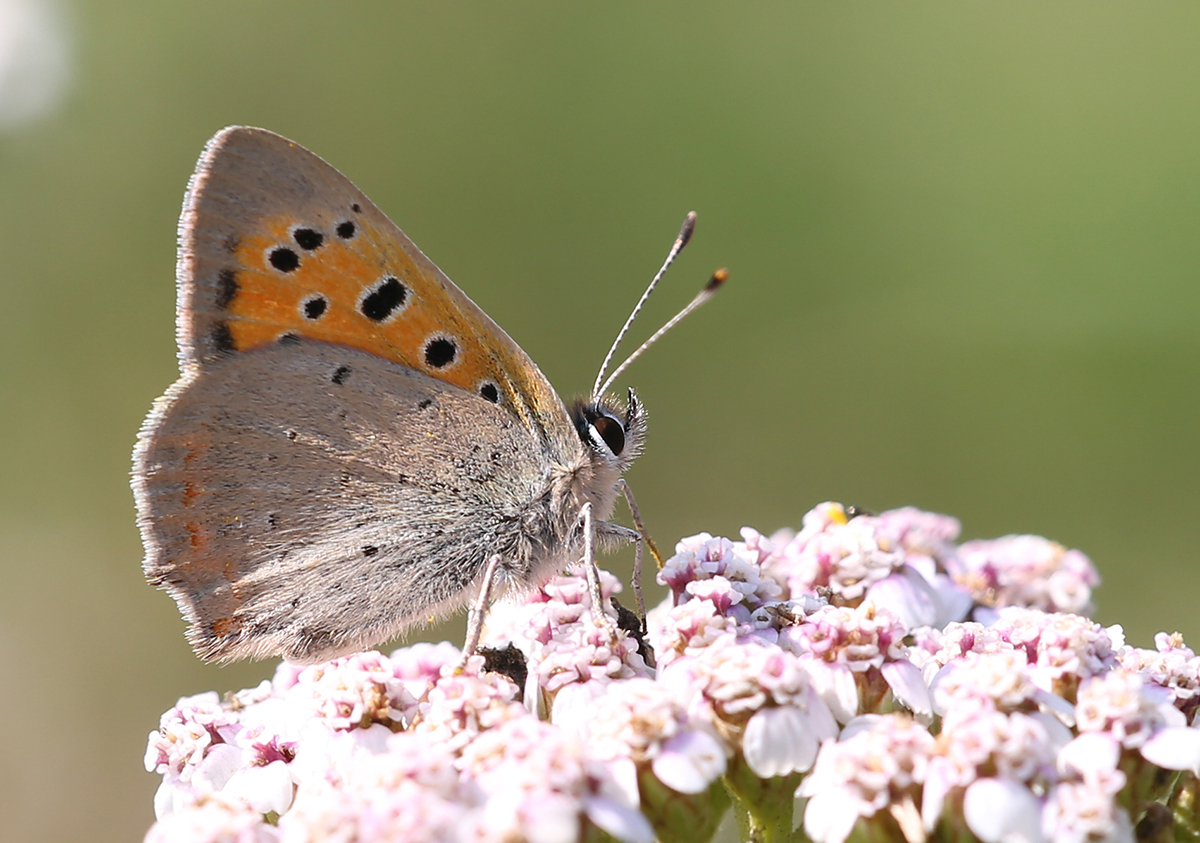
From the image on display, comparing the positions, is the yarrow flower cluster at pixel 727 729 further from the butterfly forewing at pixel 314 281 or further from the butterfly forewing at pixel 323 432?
the butterfly forewing at pixel 314 281

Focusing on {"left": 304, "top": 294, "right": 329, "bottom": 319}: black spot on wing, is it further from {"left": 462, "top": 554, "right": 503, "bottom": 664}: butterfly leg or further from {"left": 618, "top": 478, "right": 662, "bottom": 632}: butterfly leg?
{"left": 618, "top": 478, "right": 662, "bottom": 632}: butterfly leg

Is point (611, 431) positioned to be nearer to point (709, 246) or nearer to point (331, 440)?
point (331, 440)

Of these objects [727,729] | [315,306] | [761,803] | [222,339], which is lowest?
[761,803]

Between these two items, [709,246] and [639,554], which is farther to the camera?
[709,246]

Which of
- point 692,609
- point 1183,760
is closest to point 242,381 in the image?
point 692,609

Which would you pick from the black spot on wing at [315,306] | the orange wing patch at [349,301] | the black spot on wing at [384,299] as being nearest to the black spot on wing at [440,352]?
the orange wing patch at [349,301]

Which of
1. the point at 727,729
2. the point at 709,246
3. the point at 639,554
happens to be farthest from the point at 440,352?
the point at 709,246
